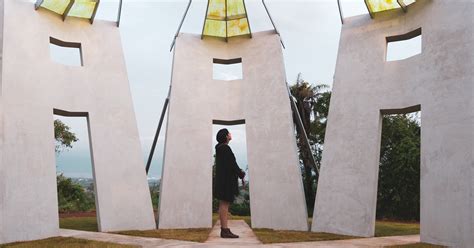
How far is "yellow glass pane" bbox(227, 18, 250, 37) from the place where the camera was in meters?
13.5

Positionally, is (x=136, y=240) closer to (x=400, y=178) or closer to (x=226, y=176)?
(x=226, y=176)

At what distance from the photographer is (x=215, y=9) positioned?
13.4 metres

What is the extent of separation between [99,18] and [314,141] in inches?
613

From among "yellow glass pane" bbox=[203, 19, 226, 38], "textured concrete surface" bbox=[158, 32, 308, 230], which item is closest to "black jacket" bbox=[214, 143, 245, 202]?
"textured concrete surface" bbox=[158, 32, 308, 230]

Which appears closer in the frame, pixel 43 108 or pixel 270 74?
pixel 43 108

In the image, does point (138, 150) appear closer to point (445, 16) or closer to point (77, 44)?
point (77, 44)

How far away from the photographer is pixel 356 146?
35.7 feet

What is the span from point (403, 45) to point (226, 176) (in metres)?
7.17

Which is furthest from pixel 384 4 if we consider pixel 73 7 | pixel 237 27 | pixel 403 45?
pixel 73 7

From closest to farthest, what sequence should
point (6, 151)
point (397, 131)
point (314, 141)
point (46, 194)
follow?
point (6, 151)
point (46, 194)
point (397, 131)
point (314, 141)

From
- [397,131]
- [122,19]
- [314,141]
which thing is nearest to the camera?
[122,19]

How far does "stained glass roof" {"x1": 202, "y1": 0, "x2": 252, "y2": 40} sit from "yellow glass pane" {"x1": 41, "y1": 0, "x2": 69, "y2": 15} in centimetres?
413

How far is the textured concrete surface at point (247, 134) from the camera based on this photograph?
12078mm

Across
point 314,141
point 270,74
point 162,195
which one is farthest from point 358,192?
point 314,141
